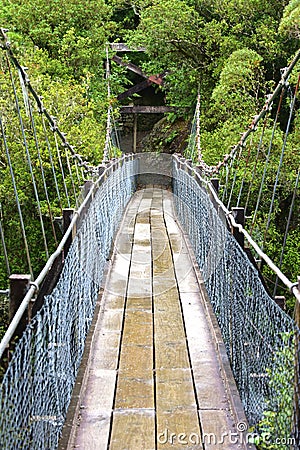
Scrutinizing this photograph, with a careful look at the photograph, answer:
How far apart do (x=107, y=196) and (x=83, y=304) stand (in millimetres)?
2141

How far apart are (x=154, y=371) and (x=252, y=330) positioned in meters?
0.51

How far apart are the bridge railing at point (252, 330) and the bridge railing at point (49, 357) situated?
1.89 ft

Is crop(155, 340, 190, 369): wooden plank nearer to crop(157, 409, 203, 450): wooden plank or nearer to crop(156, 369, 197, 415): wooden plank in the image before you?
crop(156, 369, 197, 415): wooden plank

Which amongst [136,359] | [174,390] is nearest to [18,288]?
[174,390]

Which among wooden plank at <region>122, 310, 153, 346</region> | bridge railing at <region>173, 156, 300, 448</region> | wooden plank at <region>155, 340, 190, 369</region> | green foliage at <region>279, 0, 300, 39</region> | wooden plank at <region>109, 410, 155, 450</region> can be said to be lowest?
wooden plank at <region>122, 310, 153, 346</region>

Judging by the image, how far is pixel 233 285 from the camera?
2.53 m

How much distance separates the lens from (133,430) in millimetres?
2053

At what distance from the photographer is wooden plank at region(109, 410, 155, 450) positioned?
1965 mm

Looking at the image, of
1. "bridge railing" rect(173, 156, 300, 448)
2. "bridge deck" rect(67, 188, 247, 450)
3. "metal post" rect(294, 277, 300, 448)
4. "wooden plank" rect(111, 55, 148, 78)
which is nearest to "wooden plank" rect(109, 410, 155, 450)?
"bridge deck" rect(67, 188, 247, 450)

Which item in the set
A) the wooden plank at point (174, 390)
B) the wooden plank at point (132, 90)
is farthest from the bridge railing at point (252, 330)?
the wooden plank at point (132, 90)

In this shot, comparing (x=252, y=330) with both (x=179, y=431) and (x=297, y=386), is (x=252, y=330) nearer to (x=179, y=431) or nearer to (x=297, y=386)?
(x=179, y=431)

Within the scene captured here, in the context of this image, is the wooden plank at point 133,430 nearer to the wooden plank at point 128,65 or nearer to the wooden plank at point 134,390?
the wooden plank at point 134,390

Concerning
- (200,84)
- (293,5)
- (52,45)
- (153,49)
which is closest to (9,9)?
(52,45)

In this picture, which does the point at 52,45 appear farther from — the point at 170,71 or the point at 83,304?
the point at 83,304
